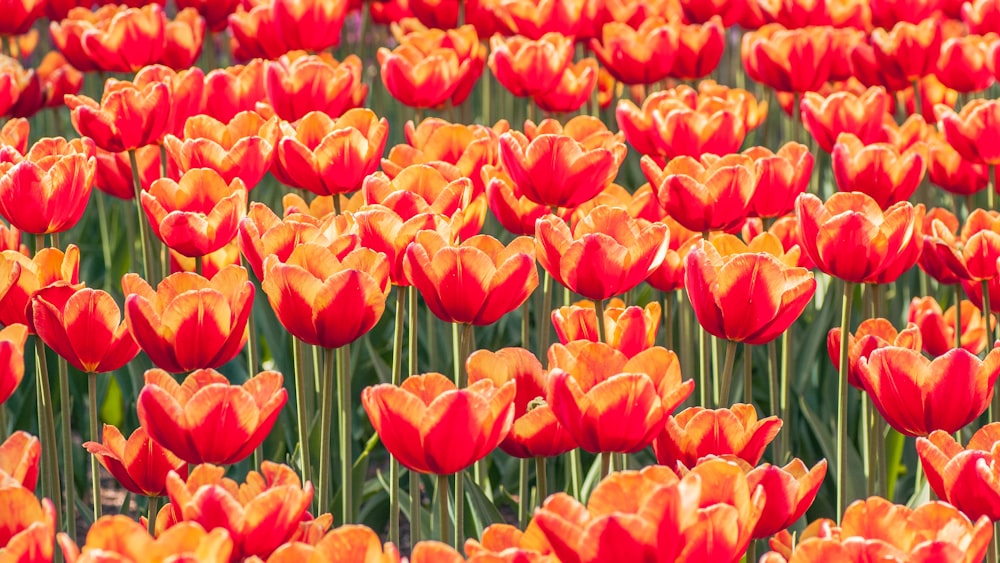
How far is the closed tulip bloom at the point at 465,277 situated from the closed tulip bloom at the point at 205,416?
1.14ft

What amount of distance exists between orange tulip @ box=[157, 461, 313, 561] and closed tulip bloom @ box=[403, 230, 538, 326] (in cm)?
56

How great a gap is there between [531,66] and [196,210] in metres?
1.41

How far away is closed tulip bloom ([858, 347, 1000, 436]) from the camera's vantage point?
1.81 metres

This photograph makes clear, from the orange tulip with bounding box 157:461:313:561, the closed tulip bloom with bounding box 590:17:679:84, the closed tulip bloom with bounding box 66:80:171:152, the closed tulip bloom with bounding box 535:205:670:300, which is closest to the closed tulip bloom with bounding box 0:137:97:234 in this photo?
the closed tulip bloom with bounding box 66:80:171:152

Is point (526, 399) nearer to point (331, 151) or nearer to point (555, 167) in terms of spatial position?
point (555, 167)

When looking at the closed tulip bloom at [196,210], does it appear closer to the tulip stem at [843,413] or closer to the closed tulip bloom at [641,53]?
the tulip stem at [843,413]

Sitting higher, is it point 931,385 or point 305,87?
point 305,87

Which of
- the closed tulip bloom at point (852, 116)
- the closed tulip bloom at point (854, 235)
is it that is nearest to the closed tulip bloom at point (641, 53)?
the closed tulip bloom at point (852, 116)

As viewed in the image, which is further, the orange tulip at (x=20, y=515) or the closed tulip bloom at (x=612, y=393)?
the closed tulip bloom at (x=612, y=393)

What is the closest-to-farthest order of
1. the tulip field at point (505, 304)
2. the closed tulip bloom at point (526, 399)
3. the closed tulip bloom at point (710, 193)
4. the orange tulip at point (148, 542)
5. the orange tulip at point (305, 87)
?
the orange tulip at point (148, 542) < the tulip field at point (505, 304) < the closed tulip bloom at point (526, 399) < the closed tulip bloom at point (710, 193) < the orange tulip at point (305, 87)

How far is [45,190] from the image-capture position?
2.33 meters

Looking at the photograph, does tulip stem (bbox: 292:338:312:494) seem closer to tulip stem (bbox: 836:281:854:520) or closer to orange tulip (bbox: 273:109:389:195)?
orange tulip (bbox: 273:109:389:195)

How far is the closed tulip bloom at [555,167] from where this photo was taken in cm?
245

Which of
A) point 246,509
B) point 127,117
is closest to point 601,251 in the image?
point 246,509
